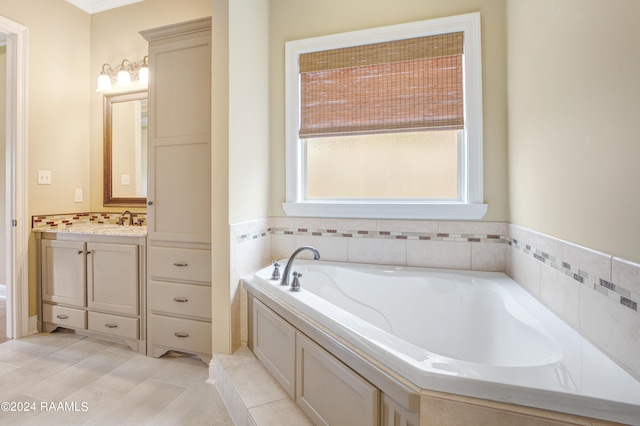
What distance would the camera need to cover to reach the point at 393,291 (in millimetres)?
1974

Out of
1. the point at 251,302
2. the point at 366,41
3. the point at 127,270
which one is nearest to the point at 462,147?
the point at 366,41

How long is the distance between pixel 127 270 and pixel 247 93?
152cm

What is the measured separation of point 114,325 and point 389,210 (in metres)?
2.17

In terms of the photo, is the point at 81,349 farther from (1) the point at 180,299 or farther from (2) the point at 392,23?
(2) the point at 392,23

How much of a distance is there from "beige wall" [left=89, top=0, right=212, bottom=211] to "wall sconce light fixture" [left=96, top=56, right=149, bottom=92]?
0.06 meters

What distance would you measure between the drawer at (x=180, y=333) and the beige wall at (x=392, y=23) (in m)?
0.98

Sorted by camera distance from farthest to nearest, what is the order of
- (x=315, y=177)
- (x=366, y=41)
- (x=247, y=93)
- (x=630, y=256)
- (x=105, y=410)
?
(x=315, y=177) < (x=366, y=41) < (x=247, y=93) < (x=105, y=410) < (x=630, y=256)

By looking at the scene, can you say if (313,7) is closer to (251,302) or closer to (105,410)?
(251,302)

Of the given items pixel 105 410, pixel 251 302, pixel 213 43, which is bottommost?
pixel 105 410

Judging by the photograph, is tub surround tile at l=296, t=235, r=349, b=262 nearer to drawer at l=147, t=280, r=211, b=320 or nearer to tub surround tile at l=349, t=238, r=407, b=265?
tub surround tile at l=349, t=238, r=407, b=265

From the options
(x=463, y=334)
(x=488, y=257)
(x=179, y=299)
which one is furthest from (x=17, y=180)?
(x=488, y=257)

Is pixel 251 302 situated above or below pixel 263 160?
below

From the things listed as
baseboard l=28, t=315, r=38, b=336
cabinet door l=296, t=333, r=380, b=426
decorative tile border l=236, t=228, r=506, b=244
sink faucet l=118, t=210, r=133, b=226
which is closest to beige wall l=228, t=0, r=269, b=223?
decorative tile border l=236, t=228, r=506, b=244

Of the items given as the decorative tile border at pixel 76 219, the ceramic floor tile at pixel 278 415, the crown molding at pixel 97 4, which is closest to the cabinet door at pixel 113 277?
the decorative tile border at pixel 76 219
